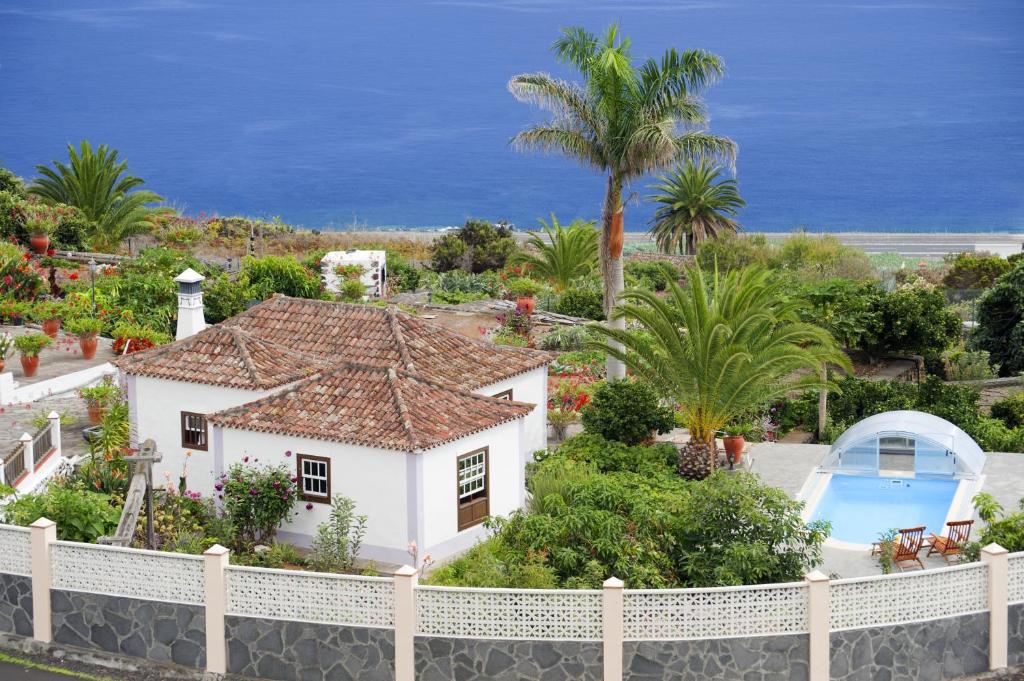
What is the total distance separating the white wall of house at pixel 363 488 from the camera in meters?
24.7

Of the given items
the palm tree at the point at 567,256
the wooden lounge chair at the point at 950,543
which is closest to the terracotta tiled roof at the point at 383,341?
the wooden lounge chair at the point at 950,543

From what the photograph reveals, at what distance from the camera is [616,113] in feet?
111

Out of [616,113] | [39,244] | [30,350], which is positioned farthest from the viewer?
[39,244]

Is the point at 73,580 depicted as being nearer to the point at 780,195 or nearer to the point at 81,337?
the point at 81,337

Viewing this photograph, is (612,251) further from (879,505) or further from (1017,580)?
(1017,580)

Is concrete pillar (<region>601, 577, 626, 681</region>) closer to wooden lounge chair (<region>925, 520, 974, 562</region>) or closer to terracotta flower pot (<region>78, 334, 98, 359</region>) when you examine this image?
wooden lounge chair (<region>925, 520, 974, 562</region>)

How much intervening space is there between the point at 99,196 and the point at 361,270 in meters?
16.2

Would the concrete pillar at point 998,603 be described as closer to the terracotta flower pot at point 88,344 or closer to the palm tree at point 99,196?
the terracotta flower pot at point 88,344

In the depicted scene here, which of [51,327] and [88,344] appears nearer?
[88,344]

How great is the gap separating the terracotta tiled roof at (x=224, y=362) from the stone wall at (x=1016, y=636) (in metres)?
14.1

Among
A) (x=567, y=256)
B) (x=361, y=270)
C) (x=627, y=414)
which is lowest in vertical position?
(x=627, y=414)

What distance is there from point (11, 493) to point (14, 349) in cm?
1353

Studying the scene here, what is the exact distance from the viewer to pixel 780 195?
19188 cm

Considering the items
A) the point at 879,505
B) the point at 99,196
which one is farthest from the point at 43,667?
the point at 99,196
